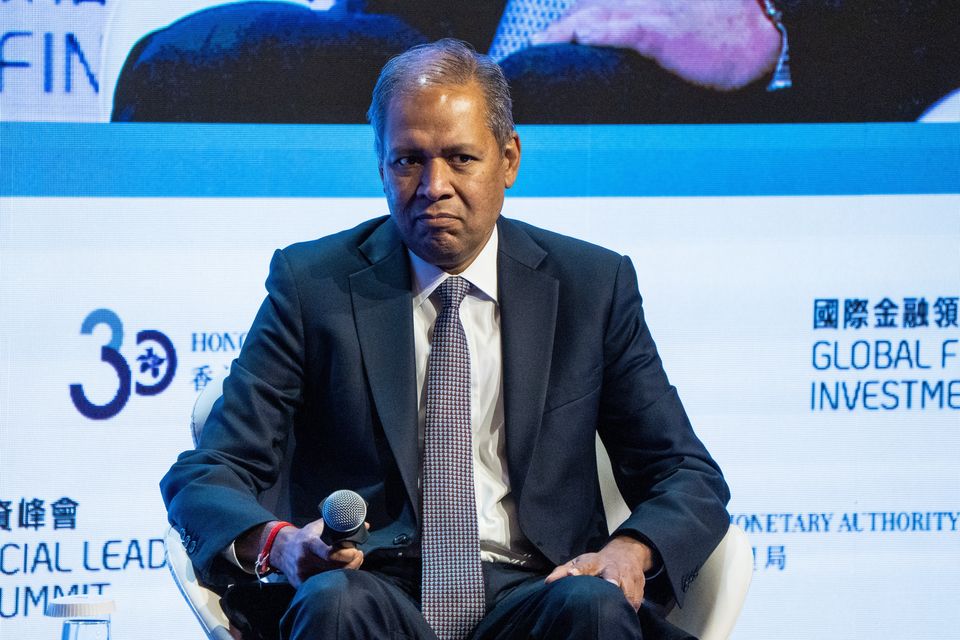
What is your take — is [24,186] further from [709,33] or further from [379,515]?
[709,33]

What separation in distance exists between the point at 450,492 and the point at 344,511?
0.43m

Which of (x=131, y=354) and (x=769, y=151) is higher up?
(x=769, y=151)

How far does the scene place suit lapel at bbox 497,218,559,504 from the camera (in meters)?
2.20

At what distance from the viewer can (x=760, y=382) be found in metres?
3.41

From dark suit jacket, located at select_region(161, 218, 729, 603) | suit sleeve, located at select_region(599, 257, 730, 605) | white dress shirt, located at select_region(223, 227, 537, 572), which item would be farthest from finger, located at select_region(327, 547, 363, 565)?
suit sleeve, located at select_region(599, 257, 730, 605)

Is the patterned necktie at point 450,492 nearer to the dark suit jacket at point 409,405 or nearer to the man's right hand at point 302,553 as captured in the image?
Answer: the dark suit jacket at point 409,405

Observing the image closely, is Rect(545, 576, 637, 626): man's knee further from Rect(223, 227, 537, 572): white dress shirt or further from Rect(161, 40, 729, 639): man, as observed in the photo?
Rect(223, 227, 537, 572): white dress shirt

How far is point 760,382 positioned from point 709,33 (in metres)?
1.01

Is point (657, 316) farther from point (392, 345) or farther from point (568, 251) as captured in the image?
point (392, 345)

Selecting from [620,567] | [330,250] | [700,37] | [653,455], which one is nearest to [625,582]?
[620,567]

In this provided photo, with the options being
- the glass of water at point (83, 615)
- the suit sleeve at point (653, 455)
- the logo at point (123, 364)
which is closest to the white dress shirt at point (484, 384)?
the suit sleeve at point (653, 455)

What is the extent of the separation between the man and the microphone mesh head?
0.31m

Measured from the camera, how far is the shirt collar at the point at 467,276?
91.1 inches

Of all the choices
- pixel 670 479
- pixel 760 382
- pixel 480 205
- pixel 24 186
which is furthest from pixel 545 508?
pixel 24 186
